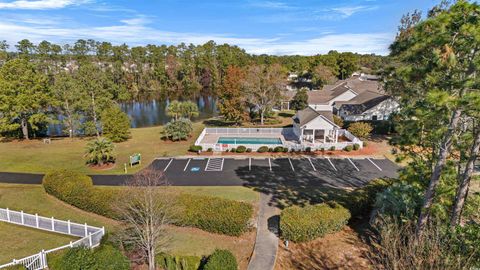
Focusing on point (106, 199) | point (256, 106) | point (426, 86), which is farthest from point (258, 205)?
point (256, 106)

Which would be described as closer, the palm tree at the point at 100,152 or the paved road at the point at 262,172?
the paved road at the point at 262,172

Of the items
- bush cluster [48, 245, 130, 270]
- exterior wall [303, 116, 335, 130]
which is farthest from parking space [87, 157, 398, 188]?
bush cluster [48, 245, 130, 270]

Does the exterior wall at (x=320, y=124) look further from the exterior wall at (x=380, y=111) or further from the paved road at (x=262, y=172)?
the exterior wall at (x=380, y=111)

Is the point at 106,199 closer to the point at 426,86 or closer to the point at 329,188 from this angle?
the point at 329,188

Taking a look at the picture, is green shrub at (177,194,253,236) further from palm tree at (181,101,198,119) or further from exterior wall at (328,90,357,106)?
exterior wall at (328,90,357,106)

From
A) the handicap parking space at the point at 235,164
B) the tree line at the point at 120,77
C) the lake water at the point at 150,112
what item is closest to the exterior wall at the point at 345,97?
the tree line at the point at 120,77

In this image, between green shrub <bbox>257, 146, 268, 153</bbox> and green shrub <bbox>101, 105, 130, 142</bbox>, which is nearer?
green shrub <bbox>257, 146, 268, 153</bbox>

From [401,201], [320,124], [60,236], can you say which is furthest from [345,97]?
[60,236]
